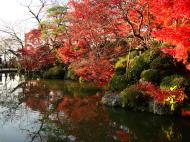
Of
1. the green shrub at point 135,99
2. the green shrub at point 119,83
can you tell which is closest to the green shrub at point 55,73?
the green shrub at point 119,83

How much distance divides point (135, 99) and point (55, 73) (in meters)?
21.4

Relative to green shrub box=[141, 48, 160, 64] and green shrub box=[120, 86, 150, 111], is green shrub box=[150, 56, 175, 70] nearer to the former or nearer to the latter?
green shrub box=[141, 48, 160, 64]

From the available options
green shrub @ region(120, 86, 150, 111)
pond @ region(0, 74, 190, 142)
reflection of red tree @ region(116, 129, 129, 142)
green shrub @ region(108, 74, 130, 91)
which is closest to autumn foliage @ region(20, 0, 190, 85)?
green shrub @ region(108, 74, 130, 91)

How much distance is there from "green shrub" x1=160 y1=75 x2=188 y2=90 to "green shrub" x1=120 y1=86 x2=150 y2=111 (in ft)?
3.44

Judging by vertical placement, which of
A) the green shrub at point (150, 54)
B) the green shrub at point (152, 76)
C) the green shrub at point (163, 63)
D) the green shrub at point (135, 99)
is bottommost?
the green shrub at point (135, 99)

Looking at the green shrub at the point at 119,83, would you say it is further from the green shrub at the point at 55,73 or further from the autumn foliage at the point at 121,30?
the green shrub at the point at 55,73

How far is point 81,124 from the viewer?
1347 centimetres

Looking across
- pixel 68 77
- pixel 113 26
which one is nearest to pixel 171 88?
pixel 113 26

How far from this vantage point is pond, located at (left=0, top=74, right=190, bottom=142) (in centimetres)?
1152

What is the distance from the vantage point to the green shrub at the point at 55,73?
36.5 m

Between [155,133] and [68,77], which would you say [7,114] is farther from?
[68,77]

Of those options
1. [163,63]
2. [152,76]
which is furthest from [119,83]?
[163,63]

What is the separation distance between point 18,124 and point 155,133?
5611 millimetres

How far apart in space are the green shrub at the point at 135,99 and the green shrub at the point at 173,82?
3.44 feet
